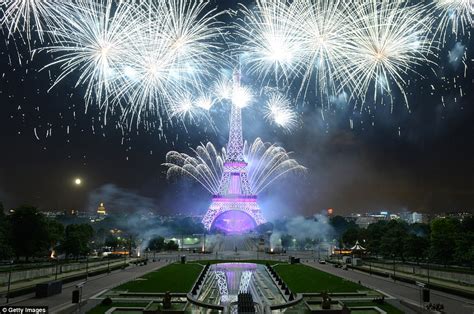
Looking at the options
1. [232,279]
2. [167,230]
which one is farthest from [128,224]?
[232,279]

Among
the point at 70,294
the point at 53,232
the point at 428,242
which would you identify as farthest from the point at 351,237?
the point at 70,294

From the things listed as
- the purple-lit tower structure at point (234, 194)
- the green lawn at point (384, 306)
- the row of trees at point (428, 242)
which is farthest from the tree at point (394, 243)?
the purple-lit tower structure at point (234, 194)

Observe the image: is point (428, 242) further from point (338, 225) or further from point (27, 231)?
point (338, 225)

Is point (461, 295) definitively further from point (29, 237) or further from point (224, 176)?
point (224, 176)

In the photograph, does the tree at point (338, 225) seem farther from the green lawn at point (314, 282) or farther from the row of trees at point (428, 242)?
the green lawn at point (314, 282)

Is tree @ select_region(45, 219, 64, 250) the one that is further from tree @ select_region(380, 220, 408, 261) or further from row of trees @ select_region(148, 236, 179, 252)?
tree @ select_region(380, 220, 408, 261)
